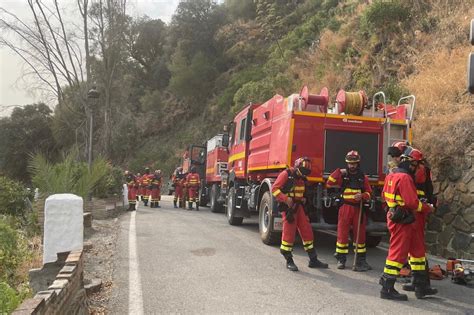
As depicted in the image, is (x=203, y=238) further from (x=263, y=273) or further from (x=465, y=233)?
(x=465, y=233)

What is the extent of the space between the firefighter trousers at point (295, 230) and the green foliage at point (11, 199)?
7.80 m

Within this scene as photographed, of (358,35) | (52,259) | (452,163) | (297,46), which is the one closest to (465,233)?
(452,163)

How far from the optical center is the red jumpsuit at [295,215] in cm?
740

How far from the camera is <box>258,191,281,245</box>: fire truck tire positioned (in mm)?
9133

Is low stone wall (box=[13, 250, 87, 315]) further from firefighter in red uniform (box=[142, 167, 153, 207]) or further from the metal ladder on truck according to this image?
firefighter in red uniform (box=[142, 167, 153, 207])

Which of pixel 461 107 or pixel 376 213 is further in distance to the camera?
pixel 461 107

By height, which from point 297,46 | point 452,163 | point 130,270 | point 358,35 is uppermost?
point 297,46

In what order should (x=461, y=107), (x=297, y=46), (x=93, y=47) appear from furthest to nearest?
(x=297, y=46) → (x=93, y=47) → (x=461, y=107)

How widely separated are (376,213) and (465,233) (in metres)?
1.50

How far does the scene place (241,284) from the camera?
6.29 meters

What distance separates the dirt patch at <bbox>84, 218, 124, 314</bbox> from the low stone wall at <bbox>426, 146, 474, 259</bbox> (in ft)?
19.0

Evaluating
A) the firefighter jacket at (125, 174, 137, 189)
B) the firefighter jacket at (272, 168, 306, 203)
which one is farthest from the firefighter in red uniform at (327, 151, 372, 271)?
the firefighter jacket at (125, 174, 137, 189)

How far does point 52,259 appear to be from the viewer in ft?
18.4

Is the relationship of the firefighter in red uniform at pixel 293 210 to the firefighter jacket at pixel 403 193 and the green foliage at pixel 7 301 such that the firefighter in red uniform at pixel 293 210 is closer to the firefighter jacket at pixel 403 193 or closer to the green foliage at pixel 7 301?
the firefighter jacket at pixel 403 193
